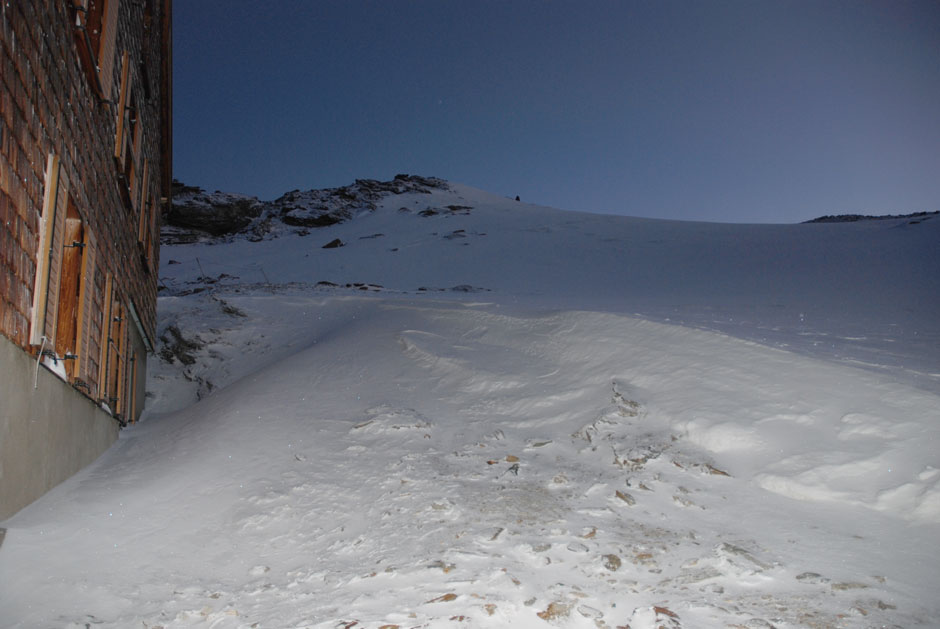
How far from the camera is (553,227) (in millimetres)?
27969

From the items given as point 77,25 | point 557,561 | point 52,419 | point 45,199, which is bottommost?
point 557,561

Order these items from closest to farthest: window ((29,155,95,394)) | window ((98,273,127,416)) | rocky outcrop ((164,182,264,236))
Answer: window ((29,155,95,394))
window ((98,273,127,416))
rocky outcrop ((164,182,264,236))

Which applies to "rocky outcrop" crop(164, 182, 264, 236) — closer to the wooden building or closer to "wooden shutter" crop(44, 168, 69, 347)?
the wooden building

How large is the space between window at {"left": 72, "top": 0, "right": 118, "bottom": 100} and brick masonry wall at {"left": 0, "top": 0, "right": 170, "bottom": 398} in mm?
111

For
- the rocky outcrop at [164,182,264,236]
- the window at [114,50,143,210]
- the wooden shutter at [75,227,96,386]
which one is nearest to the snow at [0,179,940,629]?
the wooden shutter at [75,227,96,386]

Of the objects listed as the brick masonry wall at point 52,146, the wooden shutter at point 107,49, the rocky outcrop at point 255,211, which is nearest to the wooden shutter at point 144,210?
the brick masonry wall at point 52,146

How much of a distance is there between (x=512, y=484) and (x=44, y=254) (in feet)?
12.4

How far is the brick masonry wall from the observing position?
364 centimetres

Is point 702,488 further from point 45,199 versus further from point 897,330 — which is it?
point 897,330

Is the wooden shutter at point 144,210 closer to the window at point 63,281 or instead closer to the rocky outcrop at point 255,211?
the window at point 63,281

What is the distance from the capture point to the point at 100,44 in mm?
5945

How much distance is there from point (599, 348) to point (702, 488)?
2829mm

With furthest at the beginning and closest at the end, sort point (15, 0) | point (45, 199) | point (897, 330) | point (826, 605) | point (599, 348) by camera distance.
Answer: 1. point (897, 330)
2. point (599, 348)
3. point (45, 199)
4. point (15, 0)
5. point (826, 605)

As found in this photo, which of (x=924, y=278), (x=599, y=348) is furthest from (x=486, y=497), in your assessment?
(x=924, y=278)
